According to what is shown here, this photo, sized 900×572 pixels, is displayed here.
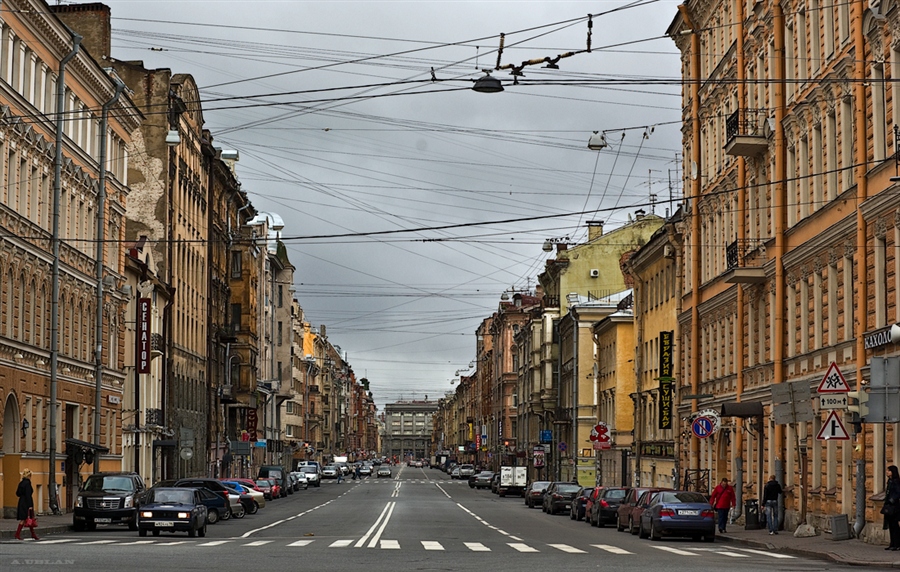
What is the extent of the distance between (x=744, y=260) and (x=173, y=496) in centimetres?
1793

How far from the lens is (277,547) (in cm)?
2834

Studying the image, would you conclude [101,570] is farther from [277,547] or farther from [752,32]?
[752,32]

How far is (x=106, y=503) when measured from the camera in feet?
124

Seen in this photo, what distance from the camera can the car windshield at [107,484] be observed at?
38625mm

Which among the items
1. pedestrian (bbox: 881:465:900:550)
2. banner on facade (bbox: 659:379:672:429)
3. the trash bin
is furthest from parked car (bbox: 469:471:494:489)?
pedestrian (bbox: 881:465:900:550)

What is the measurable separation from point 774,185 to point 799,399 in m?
10.8

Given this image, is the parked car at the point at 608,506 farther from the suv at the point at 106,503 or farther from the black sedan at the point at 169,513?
the black sedan at the point at 169,513

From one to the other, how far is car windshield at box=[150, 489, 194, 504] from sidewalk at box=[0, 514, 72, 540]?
2.77m

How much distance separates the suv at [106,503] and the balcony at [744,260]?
17433 millimetres

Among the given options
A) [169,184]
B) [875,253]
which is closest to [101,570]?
[875,253]

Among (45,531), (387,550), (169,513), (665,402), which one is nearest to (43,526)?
(45,531)

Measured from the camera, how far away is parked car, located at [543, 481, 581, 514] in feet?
190

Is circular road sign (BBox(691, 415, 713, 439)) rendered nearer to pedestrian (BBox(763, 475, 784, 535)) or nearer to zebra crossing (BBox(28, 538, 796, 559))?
pedestrian (BBox(763, 475, 784, 535))

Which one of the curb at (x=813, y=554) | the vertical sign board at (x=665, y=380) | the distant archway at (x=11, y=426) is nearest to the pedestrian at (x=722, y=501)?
the curb at (x=813, y=554)
